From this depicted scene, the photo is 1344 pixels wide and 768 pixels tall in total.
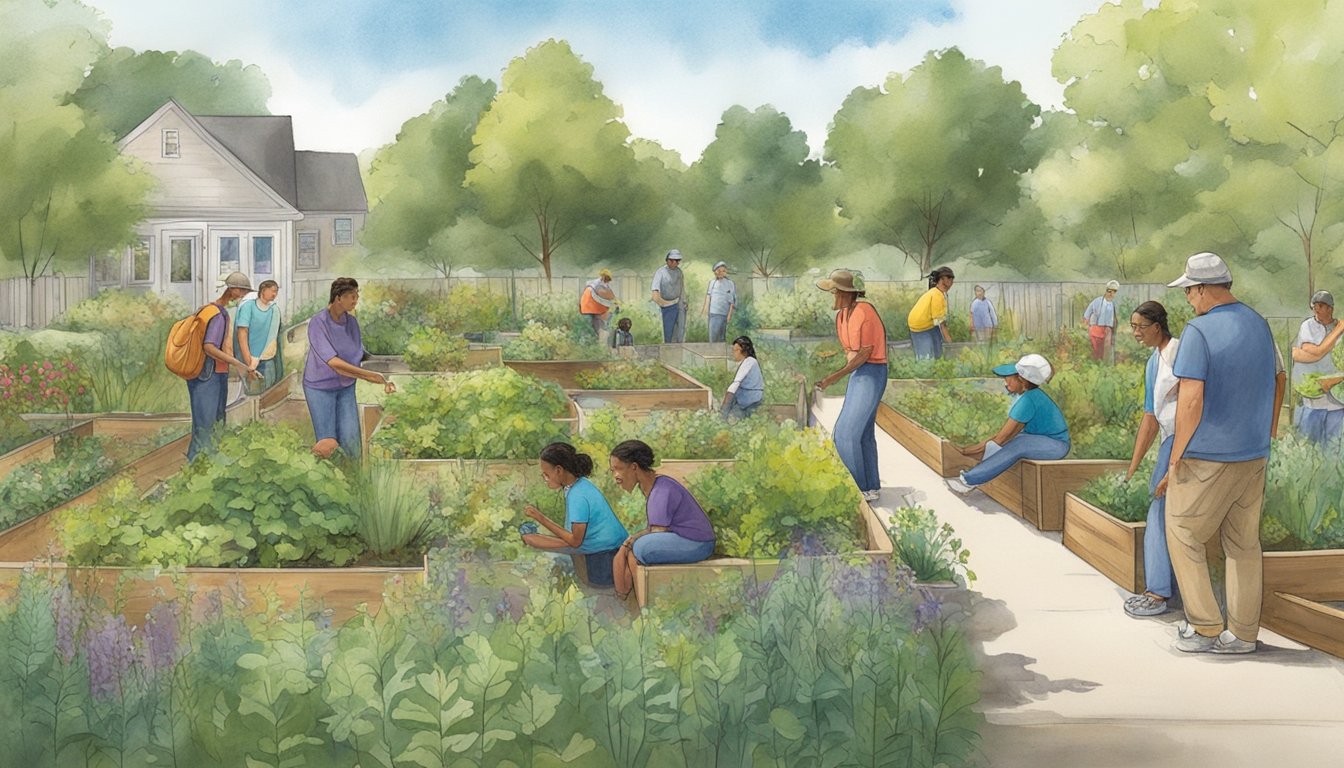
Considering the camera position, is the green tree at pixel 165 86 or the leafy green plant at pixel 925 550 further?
the green tree at pixel 165 86

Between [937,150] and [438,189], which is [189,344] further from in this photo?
[438,189]

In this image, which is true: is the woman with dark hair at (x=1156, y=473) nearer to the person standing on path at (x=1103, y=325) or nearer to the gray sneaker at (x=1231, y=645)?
the gray sneaker at (x=1231, y=645)

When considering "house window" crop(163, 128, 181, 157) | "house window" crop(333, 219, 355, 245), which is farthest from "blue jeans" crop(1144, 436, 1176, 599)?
"house window" crop(333, 219, 355, 245)

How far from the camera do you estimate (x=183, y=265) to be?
79.9 feet

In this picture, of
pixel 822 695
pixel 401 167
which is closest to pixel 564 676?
pixel 822 695

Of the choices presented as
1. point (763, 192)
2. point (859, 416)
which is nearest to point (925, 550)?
point (859, 416)

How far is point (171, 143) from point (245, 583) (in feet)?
66.9

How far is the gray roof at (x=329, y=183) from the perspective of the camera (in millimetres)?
34969

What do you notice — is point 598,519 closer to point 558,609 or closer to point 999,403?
point 558,609

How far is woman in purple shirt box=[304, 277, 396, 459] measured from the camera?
8438 mm

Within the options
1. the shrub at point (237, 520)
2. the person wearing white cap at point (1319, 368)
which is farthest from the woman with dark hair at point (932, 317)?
the shrub at point (237, 520)

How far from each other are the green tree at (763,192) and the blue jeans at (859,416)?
23.1 meters

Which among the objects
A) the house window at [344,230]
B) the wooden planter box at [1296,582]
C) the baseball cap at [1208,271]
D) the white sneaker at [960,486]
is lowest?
the wooden planter box at [1296,582]

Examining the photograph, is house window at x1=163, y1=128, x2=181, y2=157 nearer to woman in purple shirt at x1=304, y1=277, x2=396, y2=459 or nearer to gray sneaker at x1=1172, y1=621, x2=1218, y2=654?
woman in purple shirt at x1=304, y1=277, x2=396, y2=459
